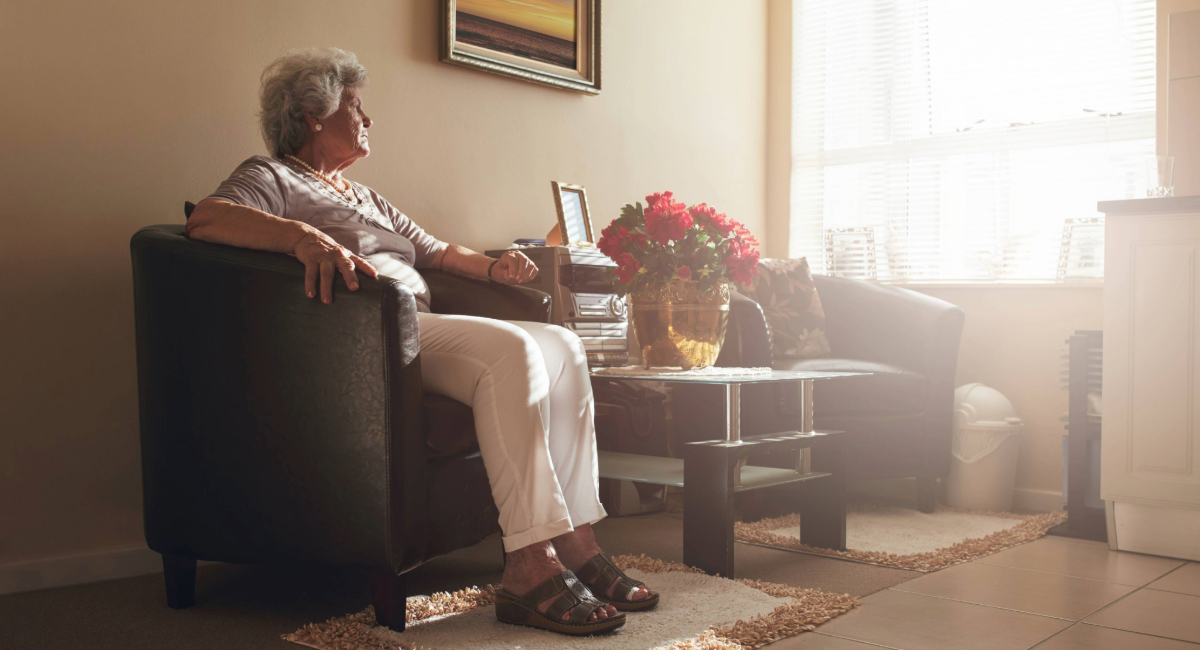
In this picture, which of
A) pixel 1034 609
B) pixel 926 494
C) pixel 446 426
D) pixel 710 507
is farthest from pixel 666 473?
pixel 926 494

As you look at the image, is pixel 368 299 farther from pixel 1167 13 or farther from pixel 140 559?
pixel 1167 13

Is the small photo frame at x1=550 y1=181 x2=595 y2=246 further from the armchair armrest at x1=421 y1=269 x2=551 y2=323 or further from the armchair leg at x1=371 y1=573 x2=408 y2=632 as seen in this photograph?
the armchair leg at x1=371 y1=573 x2=408 y2=632

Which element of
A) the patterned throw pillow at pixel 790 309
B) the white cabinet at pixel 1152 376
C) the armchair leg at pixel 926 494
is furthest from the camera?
the patterned throw pillow at pixel 790 309

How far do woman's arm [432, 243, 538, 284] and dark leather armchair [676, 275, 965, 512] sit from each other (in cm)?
82

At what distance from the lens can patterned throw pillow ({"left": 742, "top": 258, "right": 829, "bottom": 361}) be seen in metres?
3.37

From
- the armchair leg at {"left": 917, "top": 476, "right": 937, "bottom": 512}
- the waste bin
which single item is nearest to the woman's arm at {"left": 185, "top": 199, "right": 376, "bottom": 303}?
the armchair leg at {"left": 917, "top": 476, "right": 937, "bottom": 512}

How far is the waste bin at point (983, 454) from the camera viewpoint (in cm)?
325

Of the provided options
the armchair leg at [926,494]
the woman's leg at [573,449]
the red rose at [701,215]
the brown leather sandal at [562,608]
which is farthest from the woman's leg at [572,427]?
the armchair leg at [926,494]

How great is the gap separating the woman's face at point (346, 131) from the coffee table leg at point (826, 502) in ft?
4.53

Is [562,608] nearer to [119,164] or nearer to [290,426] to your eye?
[290,426]

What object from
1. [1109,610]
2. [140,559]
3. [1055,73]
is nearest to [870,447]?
[1109,610]

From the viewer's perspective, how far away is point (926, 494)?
10.4 ft

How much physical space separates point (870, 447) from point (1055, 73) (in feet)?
5.39

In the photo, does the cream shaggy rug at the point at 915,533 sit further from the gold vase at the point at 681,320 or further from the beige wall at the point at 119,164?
the beige wall at the point at 119,164
